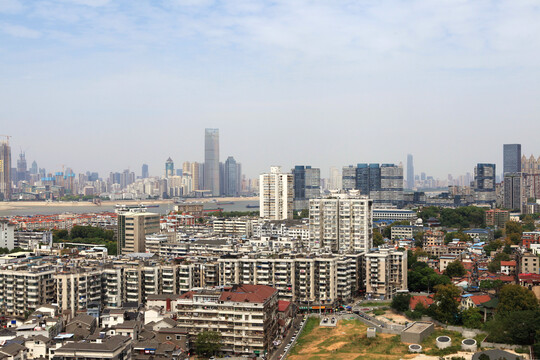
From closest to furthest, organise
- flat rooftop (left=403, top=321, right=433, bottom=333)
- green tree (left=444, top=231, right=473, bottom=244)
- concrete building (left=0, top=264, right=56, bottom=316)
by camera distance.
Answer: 1. flat rooftop (left=403, top=321, right=433, bottom=333)
2. concrete building (left=0, top=264, right=56, bottom=316)
3. green tree (left=444, top=231, right=473, bottom=244)

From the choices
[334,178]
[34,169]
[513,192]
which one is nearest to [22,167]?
[34,169]

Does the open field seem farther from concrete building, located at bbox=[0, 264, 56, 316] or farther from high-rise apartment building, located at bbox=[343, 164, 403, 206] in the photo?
high-rise apartment building, located at bbox=[343, 164, 403, 206]

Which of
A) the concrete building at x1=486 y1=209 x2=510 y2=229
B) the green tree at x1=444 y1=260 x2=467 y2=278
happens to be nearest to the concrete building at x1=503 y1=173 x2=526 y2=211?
the concrete building at x1=486 y1=209 x2=510 y2=229

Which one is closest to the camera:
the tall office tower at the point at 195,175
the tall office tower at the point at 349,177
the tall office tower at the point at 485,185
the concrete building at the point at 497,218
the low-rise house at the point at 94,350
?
the low-rise house at the point at 94,350

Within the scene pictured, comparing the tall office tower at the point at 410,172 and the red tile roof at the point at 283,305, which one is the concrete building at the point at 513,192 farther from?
the tall office tower at the point at 410,172

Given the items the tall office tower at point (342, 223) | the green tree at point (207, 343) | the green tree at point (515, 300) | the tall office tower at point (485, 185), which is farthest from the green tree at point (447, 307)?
the tall office tower at point (485, 185)

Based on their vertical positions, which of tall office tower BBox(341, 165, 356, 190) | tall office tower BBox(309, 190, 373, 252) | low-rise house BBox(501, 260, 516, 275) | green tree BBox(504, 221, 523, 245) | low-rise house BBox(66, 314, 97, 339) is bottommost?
low-rise house BBox(66, 314, 97, 339)
